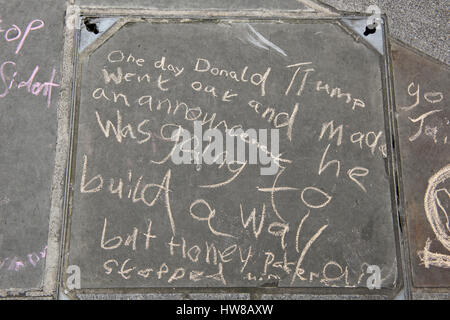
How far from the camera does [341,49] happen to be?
2152 millimetres

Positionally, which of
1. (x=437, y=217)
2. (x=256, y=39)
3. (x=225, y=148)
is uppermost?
(x=256, y=39)

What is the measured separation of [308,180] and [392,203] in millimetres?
513

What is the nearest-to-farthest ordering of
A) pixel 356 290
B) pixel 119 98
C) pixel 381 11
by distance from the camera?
pixel 356 290, pixel 119 98, pixel 381 11

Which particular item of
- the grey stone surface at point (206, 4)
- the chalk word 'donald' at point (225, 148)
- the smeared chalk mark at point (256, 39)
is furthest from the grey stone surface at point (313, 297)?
the grey stone surface at point (206, 4)

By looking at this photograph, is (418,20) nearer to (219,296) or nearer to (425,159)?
(425,159)

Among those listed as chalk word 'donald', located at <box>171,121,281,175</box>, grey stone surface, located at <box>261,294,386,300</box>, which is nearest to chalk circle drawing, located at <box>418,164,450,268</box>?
grey stone surface, located at <box>261,294,386,300</box>

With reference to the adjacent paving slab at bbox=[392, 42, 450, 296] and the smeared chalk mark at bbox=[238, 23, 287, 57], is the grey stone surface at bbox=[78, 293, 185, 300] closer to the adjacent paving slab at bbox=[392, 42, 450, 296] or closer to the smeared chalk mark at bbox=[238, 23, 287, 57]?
the adjacent paving slab at bbox=[392, 42, 450, 296]

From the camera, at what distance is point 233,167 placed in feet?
6.65

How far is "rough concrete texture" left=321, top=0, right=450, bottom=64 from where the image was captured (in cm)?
220

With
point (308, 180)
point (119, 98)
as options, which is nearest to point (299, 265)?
point (308, 180)

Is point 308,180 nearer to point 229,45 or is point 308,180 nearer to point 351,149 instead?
point 351,149

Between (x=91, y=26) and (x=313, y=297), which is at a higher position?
(x=91, y=26)

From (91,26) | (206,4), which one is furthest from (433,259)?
(91,26)

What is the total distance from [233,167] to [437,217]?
4.10ft
